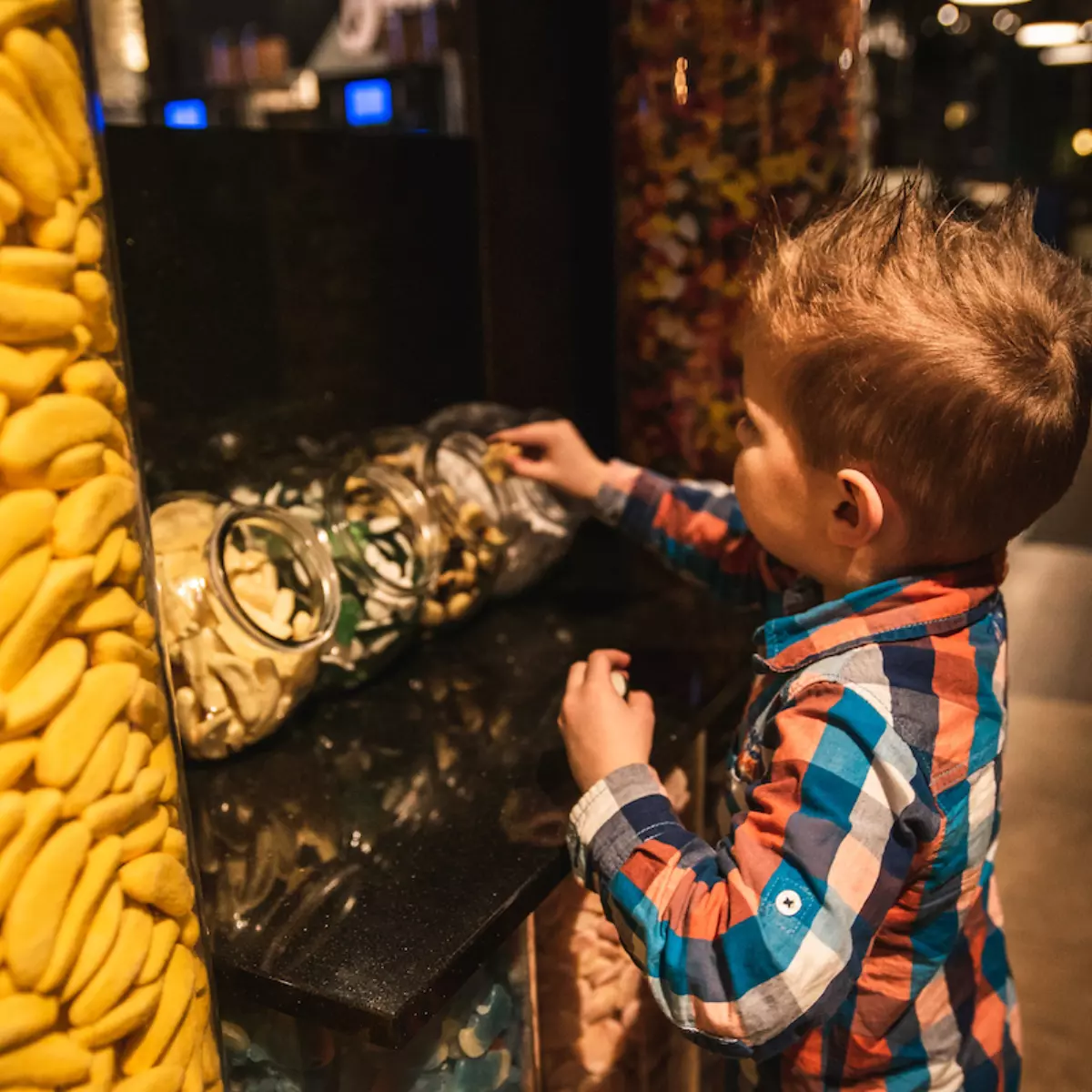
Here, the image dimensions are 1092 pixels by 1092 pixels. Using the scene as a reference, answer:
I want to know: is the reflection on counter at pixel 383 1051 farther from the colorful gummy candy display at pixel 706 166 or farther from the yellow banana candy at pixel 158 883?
the colorful gummy candy display at pixel 706 166

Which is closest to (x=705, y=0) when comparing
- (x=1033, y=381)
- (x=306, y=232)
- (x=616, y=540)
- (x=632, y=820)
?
(x=306, y=232)

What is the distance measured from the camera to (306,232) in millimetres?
1075

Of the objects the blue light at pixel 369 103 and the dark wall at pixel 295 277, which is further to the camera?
the blue light at pixel 369 103

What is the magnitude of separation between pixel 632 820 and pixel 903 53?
1.92 metres

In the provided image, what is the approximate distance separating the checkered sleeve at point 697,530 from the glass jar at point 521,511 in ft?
0.32

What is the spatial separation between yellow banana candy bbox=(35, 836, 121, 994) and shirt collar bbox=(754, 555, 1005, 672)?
0.39 meters

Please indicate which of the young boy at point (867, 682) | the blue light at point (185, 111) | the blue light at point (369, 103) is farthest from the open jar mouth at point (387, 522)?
the blue light at point (185, 111)

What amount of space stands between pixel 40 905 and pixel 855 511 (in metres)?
0.47

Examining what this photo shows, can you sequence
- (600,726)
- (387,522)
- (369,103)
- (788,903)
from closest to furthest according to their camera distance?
(788,903) < (600,726) < (387,522) < (369,103)

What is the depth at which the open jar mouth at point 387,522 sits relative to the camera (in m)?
0.91

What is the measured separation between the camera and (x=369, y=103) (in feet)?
4.86

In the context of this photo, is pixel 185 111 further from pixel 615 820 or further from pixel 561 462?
pixel 615 820

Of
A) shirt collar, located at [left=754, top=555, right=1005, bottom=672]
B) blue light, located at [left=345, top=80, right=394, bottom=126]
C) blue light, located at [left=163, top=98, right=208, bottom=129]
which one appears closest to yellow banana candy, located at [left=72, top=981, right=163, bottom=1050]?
shirt collar, located at [left=754, top=555, right=1005, bottom=672]

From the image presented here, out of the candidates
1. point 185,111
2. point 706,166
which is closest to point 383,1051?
point 706,166
